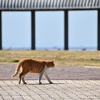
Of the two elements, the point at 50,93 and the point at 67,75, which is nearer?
the point at 50,93

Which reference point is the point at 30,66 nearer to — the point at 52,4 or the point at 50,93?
the point at 50,93

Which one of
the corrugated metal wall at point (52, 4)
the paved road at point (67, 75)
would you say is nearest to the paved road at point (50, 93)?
the paved road at point (67, 75)

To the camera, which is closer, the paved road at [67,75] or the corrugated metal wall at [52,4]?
the paved road at [67,75]

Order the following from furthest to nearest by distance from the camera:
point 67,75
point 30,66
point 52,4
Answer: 1. point 52,4
2. point 67,75
3. point 30,66

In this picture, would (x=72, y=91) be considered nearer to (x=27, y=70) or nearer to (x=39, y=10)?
(x=27, y=70)

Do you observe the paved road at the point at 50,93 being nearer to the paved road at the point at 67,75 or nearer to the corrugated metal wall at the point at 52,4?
the paved road at the point at 67,75

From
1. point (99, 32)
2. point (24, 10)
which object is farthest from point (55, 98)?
point (24, 10)

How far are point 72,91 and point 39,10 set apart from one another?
30749 millimetres

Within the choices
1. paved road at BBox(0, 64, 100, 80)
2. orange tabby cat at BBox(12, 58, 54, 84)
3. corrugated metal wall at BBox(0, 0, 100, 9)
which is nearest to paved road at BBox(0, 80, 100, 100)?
orange tabby cat at BBox(12, 58, 54, 84)

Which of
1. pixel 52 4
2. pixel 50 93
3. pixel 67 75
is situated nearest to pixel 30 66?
pixel 50 93

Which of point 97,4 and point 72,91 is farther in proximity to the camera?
point 97,4

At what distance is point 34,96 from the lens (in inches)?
327

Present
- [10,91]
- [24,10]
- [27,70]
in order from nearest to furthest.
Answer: [10,91] → [27,70] → [24,10]

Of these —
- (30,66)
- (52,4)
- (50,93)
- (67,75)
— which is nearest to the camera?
(50,93)
